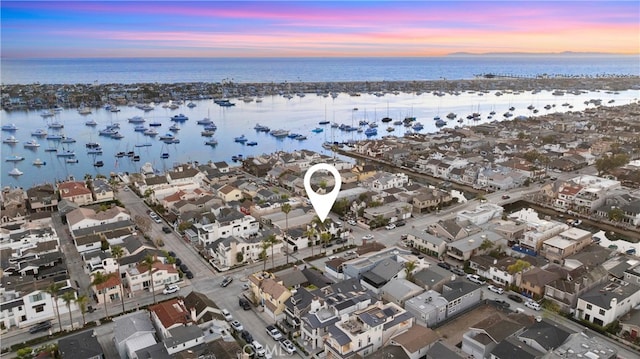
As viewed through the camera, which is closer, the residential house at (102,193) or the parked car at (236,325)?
the parked car at (236,325)

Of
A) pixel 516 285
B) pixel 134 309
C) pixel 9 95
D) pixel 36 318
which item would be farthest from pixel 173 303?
pixel 9 95

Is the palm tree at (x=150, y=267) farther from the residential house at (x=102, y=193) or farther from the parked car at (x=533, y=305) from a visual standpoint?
the parked car at (x=533, y=305)

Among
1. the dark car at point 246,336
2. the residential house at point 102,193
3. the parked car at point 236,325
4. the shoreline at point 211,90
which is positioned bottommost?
the dark car at point 246,336

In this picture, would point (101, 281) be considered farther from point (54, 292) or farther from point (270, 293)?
point (270, 293)

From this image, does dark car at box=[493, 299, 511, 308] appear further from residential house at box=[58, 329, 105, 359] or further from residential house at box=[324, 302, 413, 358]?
residential house at box=[58, 329, 105, 359]

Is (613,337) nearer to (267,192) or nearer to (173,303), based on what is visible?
(173,303)

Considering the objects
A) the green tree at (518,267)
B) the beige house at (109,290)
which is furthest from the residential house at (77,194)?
the green tree at (518,267)

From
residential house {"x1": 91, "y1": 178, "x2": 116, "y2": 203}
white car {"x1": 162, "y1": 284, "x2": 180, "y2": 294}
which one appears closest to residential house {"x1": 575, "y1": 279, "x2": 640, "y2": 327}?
white car {"x1": 162, "y1": 284, "x2": 180, "y2": 294}

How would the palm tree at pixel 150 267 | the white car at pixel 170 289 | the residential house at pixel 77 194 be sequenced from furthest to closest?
the residential house at pixel 77 194 < the white car at pixel 170 289 < the palm tree at pixel 150 267

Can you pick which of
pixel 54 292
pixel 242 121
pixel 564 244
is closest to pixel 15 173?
pixel 54 292
